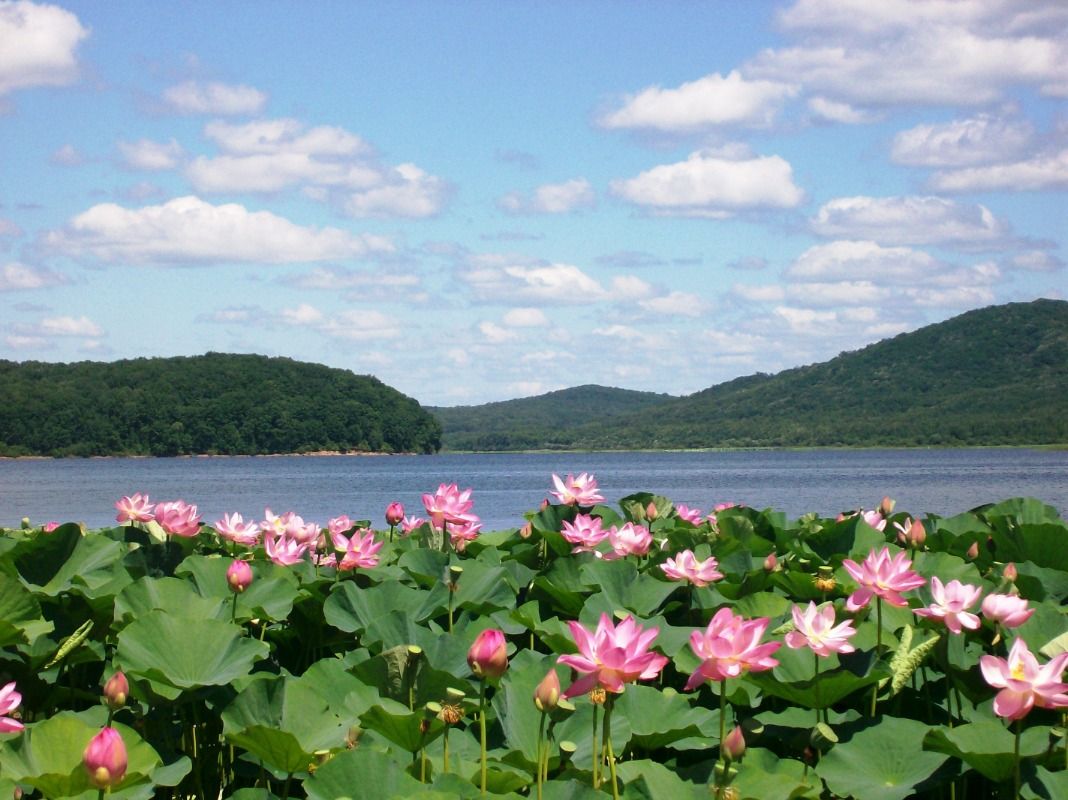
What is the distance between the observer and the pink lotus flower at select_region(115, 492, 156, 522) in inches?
204

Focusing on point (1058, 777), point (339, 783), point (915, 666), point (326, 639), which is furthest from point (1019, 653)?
point (326, 639)

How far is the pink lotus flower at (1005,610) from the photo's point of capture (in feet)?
9.61

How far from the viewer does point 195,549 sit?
17.6 feet

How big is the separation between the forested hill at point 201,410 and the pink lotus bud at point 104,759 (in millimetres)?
110394

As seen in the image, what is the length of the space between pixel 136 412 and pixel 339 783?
112878 millimetres

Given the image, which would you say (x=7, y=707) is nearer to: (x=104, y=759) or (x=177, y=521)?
(x=104, y=759)

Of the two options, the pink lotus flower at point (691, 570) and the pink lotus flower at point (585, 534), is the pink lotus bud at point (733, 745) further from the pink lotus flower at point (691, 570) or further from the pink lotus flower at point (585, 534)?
the pink lotus flower at point (585, 534)

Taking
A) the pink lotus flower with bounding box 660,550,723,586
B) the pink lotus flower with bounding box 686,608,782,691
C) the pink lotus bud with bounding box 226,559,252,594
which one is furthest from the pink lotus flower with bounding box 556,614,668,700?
the pink lotus bud with bounding box 226,559,252,594

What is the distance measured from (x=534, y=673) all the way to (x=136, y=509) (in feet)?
9.20

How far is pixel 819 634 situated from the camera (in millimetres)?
2920

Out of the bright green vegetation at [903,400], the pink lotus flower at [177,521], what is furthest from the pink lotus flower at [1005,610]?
the bright green vegetation at [903,400]

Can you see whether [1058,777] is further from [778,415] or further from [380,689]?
[778,415]

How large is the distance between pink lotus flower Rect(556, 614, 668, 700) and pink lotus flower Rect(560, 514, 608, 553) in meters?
1.97

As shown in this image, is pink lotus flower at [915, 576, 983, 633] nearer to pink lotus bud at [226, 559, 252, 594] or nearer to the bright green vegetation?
pink lotus bud at [226, 559, 252, 594]
